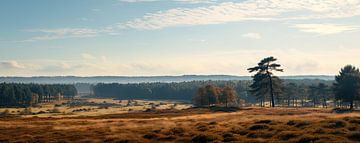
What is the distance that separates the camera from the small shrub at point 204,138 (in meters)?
33.0

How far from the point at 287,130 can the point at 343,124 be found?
4761 mm

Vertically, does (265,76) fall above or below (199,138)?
above

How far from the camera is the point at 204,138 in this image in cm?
3328

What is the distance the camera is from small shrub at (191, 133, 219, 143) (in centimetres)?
3303

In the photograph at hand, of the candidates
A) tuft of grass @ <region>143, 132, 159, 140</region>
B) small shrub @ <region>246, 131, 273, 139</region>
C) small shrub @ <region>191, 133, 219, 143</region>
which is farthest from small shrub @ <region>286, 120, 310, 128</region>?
tuft of grass @ <region>143, 132, 159, 140</region>

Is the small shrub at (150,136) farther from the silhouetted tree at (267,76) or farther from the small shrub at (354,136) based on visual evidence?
the silhouetted tree at (267,76)

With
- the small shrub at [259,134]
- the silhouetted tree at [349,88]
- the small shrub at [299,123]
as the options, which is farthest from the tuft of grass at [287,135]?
the silhouetted tree at [349,88]

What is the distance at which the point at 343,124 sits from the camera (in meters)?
33.5

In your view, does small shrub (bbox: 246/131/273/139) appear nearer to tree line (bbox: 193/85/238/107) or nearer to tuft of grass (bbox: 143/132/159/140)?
tuft of grass (bbox: 143/132/159/140)

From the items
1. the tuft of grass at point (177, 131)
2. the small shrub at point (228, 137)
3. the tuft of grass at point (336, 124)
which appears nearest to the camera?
the small shrub at point (228, 137)

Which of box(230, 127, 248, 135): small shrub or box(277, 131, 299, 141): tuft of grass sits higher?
box(277, 131, 299, 141): tuft of grass

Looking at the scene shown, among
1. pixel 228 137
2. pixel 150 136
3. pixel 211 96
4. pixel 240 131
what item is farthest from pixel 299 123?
pixel 211 96

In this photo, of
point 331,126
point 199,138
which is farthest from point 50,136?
point 331,126

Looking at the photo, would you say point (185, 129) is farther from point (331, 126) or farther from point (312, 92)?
point (312, 92)
